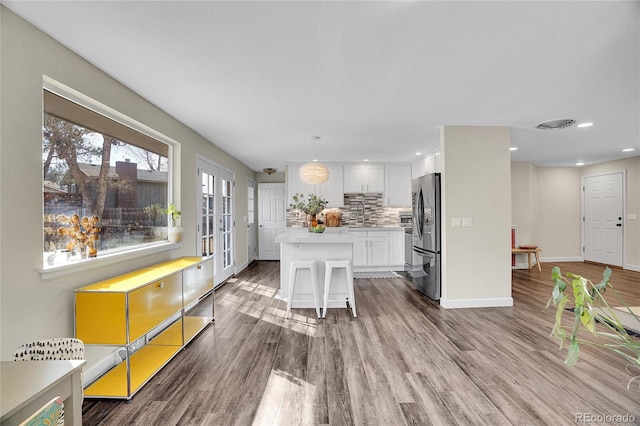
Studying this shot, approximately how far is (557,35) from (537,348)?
8.34 feet

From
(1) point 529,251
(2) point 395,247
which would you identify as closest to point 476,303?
(2) point 395,247

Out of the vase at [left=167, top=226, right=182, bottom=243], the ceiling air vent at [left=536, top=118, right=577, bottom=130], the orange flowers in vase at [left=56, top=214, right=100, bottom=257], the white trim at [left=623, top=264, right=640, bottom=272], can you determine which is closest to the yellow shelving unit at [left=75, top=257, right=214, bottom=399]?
the orange flowers in vase at [left=56, top=214, right=100, bottom=257]

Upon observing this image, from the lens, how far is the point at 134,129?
2.92 meters

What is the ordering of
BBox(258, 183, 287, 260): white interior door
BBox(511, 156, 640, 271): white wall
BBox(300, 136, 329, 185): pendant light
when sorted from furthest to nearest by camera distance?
BBox(258, 183, 287, 260): white interior door, BBox(511, 156, 640, 271): white wall, BBox(300, 136, 329, 185): pendant light

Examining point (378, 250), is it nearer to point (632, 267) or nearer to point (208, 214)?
→ point (208, 214)

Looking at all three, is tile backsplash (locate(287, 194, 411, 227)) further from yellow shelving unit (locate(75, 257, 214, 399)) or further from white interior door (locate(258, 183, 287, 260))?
yellow shelving unit (locate(75, 257, 214, 399))

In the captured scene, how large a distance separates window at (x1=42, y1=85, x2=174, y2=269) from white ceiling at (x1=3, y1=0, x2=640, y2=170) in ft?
1.48

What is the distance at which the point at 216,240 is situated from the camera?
4.95m

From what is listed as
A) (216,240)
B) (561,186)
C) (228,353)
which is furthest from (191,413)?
(561,186)

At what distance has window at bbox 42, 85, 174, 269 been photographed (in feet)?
6.67

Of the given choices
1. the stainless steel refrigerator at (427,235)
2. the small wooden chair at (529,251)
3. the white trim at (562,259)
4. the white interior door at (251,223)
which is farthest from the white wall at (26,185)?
the white trim at (562,259)

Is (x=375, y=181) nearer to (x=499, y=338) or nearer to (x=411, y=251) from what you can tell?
(x=411, y=251)

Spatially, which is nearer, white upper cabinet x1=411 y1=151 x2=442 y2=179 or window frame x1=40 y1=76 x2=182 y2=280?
window frame x1=40 y1=76 x2=182 y2=280

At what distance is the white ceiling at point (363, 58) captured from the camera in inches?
68.1
